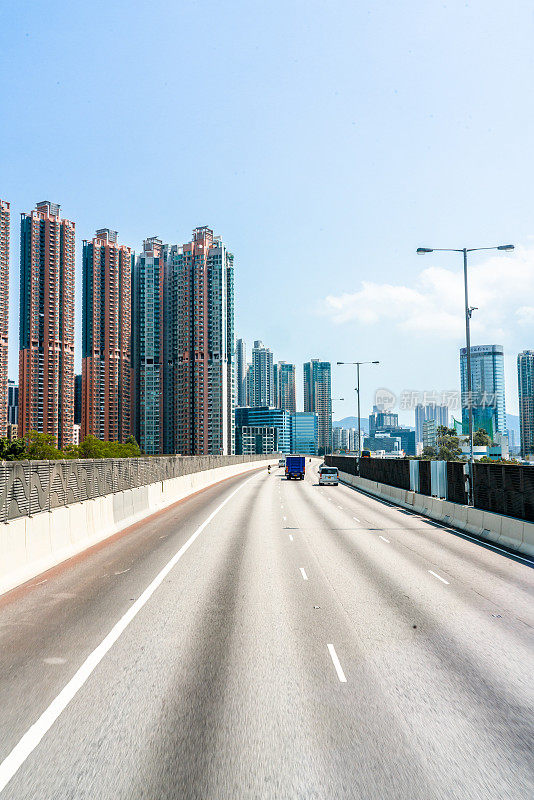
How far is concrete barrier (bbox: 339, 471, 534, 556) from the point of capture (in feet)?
62.6

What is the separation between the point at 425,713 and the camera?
658cm


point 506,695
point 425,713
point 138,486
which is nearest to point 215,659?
point 425,713

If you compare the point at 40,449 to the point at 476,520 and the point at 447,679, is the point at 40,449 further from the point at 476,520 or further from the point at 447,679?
the point at 447,679

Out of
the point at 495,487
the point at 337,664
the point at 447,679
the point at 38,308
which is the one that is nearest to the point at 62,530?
the point at 337,664

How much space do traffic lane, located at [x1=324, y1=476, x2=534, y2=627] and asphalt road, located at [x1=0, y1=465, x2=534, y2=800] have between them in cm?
12

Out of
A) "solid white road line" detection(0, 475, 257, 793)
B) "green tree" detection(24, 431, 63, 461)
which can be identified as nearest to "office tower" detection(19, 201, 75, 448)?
"green tree" detection(24, 431, 63, 461)

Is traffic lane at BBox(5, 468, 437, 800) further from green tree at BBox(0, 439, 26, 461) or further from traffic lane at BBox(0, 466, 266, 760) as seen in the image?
green tree at BBox(0, 439, 26, 461)

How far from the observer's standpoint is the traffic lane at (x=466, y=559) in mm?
12336

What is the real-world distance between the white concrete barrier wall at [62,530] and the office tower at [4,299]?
163242 millimetres

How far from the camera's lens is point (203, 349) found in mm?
181500

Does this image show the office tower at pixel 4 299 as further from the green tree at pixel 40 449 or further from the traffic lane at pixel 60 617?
the traffic lane at pixel 60 617

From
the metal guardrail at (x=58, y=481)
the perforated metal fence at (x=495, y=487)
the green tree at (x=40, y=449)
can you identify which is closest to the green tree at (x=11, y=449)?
the green tree at (x=40, y=449)

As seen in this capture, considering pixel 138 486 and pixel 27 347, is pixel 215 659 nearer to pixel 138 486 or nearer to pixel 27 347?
pixel 138 486

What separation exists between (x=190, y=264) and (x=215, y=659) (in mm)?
185097
